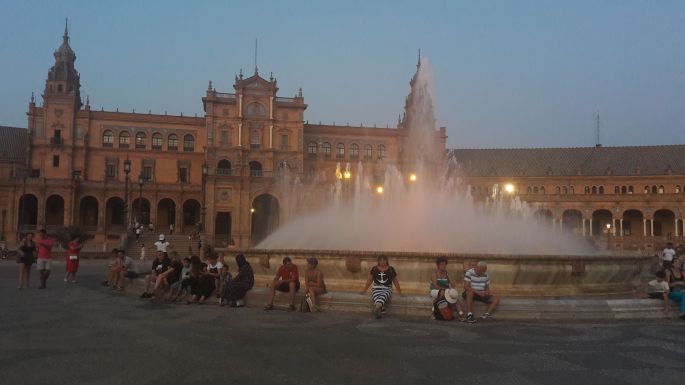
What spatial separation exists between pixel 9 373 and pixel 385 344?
16.2 ft

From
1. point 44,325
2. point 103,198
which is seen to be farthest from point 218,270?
point 103,198

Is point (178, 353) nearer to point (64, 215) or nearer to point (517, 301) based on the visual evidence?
point (517, 301)

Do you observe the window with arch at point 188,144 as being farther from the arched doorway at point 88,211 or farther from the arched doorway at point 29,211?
the arched doorway at point 29,211

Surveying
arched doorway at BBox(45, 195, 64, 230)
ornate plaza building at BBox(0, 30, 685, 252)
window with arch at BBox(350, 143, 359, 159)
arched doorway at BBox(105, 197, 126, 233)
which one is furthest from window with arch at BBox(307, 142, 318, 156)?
arched doorway at BBox(45, 195, 64, 230)

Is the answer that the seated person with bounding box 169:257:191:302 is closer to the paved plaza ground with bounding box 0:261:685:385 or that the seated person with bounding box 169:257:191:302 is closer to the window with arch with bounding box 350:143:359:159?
the paved plaza ground with bounding box 0:261:685:385

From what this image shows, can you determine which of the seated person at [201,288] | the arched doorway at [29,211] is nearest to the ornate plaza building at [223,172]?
the arched doorway at [29,211]

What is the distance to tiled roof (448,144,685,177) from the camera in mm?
75375

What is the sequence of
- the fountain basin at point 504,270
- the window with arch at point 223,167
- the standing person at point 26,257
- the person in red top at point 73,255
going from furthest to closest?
the window with arch at point 223,167, the person in red top at point 73,255, the standing person at point 26,257, the fountain basin at point 504,270

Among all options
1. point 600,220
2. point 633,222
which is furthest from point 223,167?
point 633,222

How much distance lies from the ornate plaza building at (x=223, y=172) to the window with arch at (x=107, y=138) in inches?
4.6

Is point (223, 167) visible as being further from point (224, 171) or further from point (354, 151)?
point (354, 151)

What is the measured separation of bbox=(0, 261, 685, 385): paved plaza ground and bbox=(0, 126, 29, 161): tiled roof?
67.7 m

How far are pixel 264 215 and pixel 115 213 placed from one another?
17801 millimetres

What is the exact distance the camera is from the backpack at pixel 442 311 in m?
10.9
